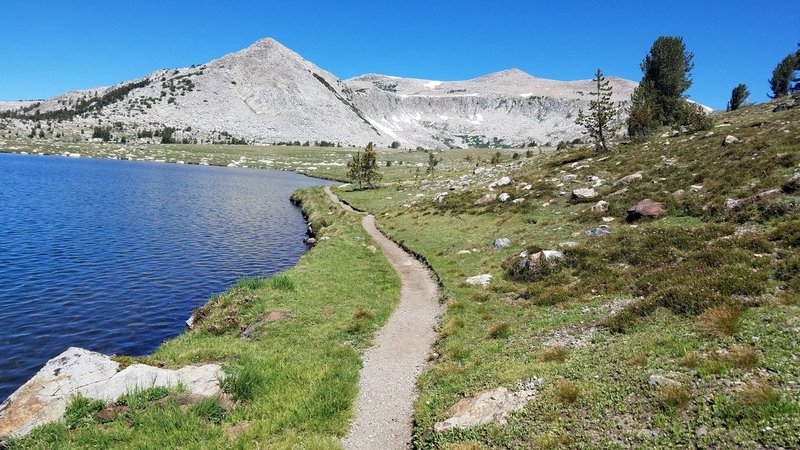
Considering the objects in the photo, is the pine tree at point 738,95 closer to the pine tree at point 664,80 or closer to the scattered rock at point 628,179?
the pine tree at point 664,80

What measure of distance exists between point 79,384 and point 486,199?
43.7 meters

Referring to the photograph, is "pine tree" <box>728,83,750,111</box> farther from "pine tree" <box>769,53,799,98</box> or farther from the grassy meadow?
the grassy meadow

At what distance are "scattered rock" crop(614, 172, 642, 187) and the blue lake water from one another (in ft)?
109

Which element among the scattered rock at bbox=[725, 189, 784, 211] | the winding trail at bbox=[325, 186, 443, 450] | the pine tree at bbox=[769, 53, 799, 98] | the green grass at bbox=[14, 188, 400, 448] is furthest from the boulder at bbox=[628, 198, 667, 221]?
the pine tree at bbox=[769, 53, 799, 98]

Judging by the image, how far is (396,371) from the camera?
16.3 metres

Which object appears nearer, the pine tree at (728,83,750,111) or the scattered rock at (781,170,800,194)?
the scattered rock at (781,170,800,194)

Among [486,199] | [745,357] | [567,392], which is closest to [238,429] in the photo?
[567,392]

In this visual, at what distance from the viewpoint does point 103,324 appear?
2403 cm

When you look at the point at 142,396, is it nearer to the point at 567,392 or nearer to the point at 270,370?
the point at 270,370

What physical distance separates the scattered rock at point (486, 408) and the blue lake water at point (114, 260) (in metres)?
17.5

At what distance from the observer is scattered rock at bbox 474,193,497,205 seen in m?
50.1

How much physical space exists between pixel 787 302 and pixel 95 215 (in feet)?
221

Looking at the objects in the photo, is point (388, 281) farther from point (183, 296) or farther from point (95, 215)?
point (95, 215)

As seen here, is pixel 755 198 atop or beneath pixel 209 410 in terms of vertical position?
atop
